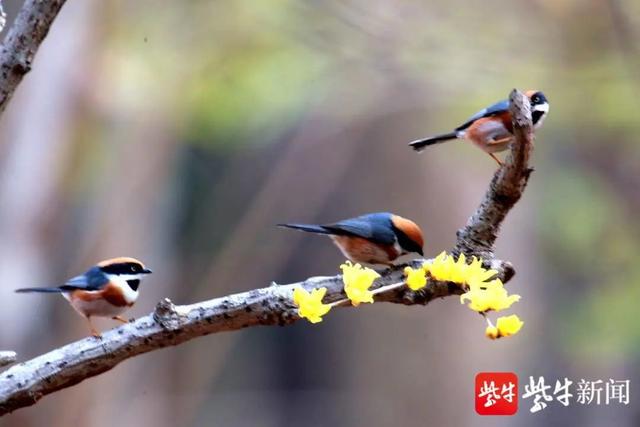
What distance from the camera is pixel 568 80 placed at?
370cm

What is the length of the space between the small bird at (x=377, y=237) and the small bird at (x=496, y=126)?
0.72 feet

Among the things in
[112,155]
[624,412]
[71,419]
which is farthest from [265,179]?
[624,412]

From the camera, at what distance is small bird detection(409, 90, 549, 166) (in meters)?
1.74

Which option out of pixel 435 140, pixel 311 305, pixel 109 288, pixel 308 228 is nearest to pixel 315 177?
pixel 435 140

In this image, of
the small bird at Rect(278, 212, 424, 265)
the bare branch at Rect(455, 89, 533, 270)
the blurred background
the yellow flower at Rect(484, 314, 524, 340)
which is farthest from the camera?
the blurred background

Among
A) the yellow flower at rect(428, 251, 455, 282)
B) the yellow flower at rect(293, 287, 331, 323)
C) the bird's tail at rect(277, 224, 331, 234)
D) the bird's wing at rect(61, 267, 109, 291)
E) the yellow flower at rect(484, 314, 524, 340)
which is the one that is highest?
the bird's tail at rect(277, 224, 331, 234)

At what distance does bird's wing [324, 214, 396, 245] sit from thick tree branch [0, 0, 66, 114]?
0.64 meters

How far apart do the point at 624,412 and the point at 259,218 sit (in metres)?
1.86

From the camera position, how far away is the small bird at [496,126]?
1.74 meters

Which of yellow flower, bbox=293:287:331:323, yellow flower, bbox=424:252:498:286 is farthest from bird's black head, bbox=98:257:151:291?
yellow flower, bbox=424:252:498:286

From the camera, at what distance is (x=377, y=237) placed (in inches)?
68.1

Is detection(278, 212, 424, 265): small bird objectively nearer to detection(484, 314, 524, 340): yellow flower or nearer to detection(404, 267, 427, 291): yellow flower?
detection(404, 267, 427, 291): yellow flower

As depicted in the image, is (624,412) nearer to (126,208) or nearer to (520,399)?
(520,399)

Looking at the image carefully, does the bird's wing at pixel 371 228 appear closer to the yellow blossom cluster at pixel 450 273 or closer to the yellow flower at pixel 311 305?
the yellow blossom cluster at pixel 450 273
